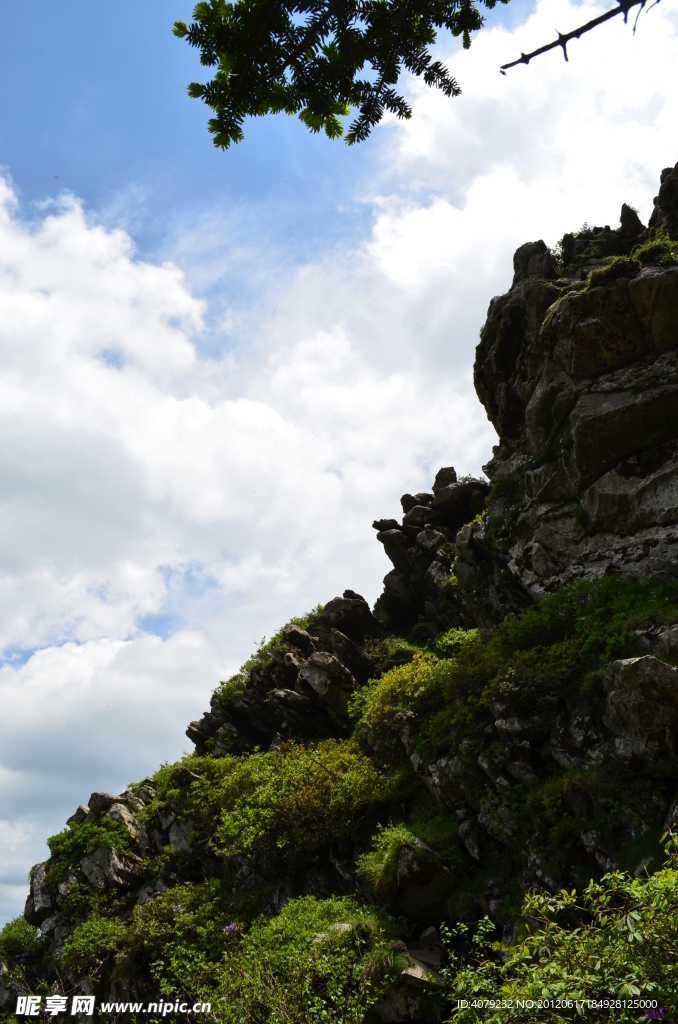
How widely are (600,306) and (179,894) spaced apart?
25.2 metres

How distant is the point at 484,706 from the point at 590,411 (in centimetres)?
996

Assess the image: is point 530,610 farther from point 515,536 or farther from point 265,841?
point 265,841

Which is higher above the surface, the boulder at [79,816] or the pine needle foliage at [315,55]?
the pine needle foliage at [315,55]

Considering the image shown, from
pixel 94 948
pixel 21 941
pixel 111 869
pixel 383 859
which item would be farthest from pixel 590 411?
pixel 21 941

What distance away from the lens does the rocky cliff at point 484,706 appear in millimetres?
13375

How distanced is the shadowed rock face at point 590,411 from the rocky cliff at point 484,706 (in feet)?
0.25

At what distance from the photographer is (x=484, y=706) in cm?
1684

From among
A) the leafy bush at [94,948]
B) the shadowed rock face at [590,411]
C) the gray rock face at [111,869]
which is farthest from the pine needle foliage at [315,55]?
the gray rock face at [111,869]

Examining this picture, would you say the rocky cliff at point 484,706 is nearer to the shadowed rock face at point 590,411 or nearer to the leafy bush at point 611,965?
the shadowed rock face at point 590,411

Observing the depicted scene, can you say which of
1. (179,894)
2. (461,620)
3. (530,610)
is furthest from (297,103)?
(179,894)

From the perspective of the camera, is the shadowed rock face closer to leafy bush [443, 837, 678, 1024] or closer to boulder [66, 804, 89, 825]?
leafy bush [443, 837, 678, 1024]

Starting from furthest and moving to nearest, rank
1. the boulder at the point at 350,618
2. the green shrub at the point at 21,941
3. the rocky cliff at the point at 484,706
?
1. the boulder at the point at 350,618
2. the green shrub at the point at 21,941
3. the rocky cliff at the point at 484,706

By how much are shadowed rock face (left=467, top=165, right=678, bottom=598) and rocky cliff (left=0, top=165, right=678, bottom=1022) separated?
0.08m

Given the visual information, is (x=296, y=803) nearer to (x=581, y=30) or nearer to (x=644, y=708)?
(x=644, y=708)
